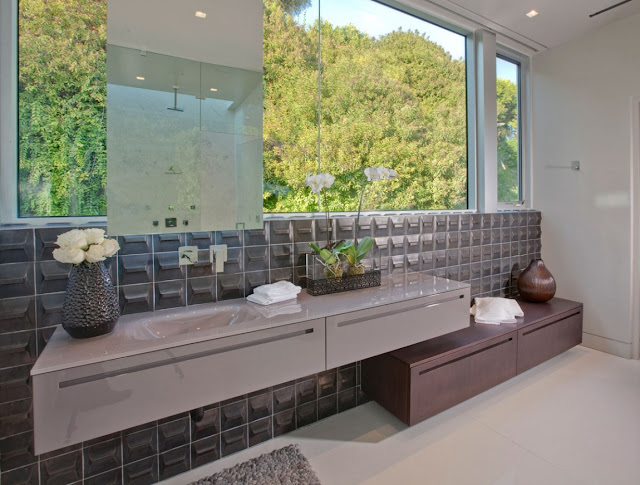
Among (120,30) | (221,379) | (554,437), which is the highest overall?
(120,30)

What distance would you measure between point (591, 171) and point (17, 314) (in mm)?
4586

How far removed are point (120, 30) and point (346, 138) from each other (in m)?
1.58

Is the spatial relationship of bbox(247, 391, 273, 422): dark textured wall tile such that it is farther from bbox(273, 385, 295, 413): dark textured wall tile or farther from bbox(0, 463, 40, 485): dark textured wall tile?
bbox(0, 463, 40, 485): dark textured wall tile

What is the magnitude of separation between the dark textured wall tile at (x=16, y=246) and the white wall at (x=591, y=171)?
4448mm

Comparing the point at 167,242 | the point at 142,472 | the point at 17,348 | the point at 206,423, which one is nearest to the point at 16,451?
the point at 17,348

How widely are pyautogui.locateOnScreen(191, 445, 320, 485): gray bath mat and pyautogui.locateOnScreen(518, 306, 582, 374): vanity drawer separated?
1.92 meters

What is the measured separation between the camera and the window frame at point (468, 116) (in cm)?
163

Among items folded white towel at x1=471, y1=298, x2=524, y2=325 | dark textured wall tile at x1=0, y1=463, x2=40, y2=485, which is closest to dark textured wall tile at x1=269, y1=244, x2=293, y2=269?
dark textured wall tile at x1=0, y1=463, x2=40, y2=485

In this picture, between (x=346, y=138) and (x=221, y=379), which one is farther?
(x=346, y=138)

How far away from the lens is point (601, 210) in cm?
343

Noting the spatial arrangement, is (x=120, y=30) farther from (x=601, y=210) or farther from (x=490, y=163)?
(x=601, y=210)

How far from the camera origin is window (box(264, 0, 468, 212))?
7.88ft

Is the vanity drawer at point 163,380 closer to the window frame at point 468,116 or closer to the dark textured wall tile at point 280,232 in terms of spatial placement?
the dark textured wall tile at point 280,232

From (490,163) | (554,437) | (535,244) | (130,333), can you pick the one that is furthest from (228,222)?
(535,244)
